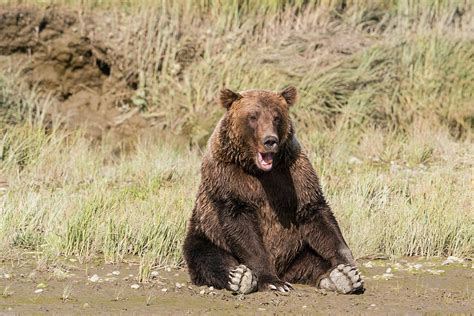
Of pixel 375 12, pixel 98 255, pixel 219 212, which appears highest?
pixel 375 12

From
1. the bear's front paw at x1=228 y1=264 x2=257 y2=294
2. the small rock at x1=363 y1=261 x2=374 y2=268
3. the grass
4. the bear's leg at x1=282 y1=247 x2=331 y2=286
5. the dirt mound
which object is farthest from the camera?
the dirt mound

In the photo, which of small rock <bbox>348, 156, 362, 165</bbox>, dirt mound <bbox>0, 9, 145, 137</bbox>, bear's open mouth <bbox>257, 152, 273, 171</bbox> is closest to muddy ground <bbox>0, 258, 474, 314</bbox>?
bear's open mouth <bbox>257, 152, 273, 171</bbox>

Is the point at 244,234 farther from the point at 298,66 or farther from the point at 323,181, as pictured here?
the point at 298,66

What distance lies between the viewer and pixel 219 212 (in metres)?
7.20

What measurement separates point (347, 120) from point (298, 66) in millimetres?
1098

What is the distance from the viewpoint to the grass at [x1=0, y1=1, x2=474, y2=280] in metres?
9.95

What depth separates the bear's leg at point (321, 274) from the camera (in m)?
6.91

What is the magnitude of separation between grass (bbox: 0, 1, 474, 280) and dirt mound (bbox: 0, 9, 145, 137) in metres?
0.29

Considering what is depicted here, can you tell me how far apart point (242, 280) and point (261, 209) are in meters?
0.62

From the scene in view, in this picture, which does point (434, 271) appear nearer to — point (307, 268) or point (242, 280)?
point (307, 268)

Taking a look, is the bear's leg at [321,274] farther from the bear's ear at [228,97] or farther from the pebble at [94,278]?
the pebble at [94,278]

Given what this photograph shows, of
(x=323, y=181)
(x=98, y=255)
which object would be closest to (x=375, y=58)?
(x=323, y=181)

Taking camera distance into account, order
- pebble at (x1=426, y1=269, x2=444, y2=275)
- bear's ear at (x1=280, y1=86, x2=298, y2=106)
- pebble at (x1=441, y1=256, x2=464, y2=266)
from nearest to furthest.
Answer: bear's ear at (x1=280, y1=86, x2=298, y2=106)
pebble at (x1=426, y1=269, x2=444, y2=275)
pebble at (x1=441, y1=256, x2=464, y2=266)

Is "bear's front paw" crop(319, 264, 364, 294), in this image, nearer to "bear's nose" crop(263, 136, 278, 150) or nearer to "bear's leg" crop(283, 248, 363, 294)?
"bear's leg" crop(283, 248, 363, 294)
